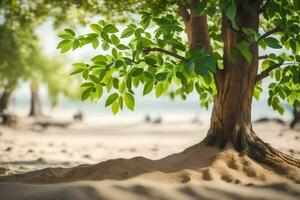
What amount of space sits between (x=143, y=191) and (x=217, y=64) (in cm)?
267

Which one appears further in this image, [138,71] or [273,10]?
[273,10]

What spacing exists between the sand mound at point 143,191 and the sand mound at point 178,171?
1.92 feet

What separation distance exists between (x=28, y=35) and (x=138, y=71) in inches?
594

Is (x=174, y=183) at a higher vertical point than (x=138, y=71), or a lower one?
lower

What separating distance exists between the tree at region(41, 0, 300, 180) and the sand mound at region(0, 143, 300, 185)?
41cm

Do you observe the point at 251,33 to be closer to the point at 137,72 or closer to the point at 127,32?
the point at 137,72

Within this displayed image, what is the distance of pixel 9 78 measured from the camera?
23.3 metres

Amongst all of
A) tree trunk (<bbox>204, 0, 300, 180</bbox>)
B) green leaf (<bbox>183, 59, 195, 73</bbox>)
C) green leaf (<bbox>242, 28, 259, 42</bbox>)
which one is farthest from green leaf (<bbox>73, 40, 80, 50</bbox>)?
tree trunk (<bbox>204, 0, 300, 180</bbox>)

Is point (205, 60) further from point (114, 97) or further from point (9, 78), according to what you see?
point (9, 78)

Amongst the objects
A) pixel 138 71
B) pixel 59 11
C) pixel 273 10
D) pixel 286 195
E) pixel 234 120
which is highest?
pixel 59 11

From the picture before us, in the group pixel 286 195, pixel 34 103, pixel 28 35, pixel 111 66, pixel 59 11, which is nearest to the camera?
pixel 286 195

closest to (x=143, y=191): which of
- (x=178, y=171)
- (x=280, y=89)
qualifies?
(x=178, y=171)

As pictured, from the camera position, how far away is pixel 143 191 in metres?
4.25

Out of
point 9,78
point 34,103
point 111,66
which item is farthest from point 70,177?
point 34,103
